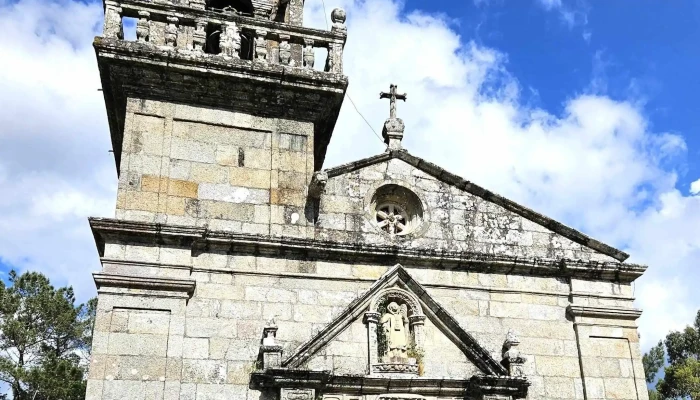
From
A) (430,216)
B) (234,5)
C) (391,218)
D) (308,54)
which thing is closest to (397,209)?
(391,218)

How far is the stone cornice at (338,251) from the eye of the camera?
390 inches

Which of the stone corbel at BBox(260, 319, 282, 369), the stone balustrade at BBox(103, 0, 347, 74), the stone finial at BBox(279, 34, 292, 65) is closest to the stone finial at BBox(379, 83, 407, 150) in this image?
the stone balustrade at BBox(103, 0, 347, 74)

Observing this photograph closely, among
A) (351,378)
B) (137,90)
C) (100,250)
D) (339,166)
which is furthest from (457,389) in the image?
(137,90)

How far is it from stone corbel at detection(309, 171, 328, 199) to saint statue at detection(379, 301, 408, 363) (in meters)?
1.89

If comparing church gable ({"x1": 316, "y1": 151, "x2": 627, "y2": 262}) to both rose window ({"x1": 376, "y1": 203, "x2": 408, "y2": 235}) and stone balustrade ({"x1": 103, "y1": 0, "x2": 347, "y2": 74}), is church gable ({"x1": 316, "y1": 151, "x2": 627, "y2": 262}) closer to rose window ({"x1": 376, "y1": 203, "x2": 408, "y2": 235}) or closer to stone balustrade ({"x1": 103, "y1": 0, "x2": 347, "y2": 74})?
rose window ({"x1": 376, "y1": 203, "x2": 408, "y2": 235})

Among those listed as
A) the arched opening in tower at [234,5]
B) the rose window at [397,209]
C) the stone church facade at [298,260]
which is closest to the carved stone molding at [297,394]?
the stone church facade at [298,260]

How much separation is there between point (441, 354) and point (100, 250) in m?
4.86

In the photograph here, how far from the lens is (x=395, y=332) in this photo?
10273 millimetres

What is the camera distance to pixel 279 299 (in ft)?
33.4

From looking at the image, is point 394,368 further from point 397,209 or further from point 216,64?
point 216,64

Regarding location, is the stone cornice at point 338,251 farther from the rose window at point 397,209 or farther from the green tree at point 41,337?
the green tree at point 41,337

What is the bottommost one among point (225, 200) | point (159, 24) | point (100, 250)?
point (100, 250)

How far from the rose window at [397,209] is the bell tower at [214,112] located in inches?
46.4

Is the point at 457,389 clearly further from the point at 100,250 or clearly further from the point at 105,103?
the point at 105,103
